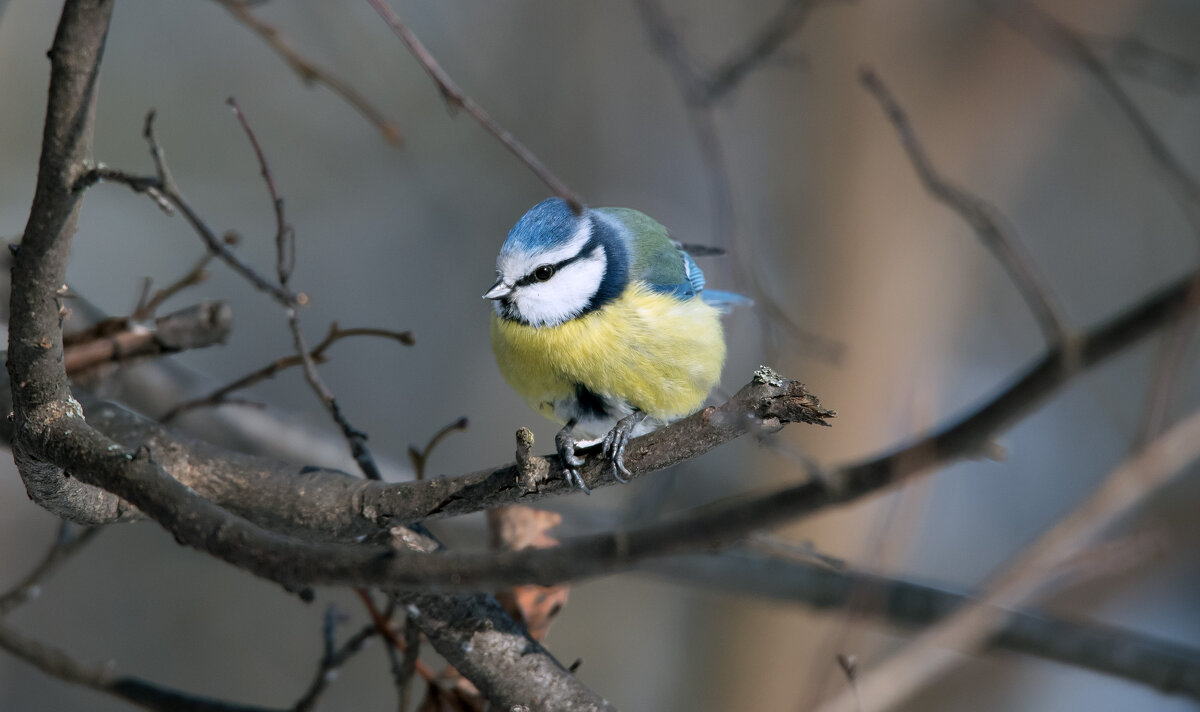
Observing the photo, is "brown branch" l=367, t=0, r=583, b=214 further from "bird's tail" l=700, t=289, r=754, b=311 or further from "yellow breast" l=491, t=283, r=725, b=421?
"bird's tail" l=700, t=289, r=754, b=311

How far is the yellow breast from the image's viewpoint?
1518 mm

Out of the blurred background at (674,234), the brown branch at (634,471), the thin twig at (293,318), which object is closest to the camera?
the brown branch at (634,471)

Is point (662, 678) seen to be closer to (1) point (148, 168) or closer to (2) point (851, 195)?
(2) point (851, 195)

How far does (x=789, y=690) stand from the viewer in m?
3.37

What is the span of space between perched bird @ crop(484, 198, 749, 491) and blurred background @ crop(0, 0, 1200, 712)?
101cm

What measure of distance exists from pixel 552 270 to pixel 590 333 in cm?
14

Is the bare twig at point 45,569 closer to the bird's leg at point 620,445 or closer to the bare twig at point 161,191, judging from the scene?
the bare twig at point 161,191

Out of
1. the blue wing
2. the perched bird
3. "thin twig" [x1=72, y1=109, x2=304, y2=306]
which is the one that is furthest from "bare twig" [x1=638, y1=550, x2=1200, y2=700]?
"thin twig" [x1=72, y1=109, x2=304, y2=306]

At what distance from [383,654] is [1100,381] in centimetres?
322

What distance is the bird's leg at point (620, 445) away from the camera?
100 centimetres

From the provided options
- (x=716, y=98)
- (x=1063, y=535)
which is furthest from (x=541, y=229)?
(x=1063, y=535)

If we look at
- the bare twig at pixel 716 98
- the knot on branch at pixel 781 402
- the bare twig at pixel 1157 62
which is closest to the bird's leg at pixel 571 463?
the knot on branch at pixel 781 402

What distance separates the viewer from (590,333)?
5.09ft

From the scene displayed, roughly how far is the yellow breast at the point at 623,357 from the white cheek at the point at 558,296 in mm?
20
